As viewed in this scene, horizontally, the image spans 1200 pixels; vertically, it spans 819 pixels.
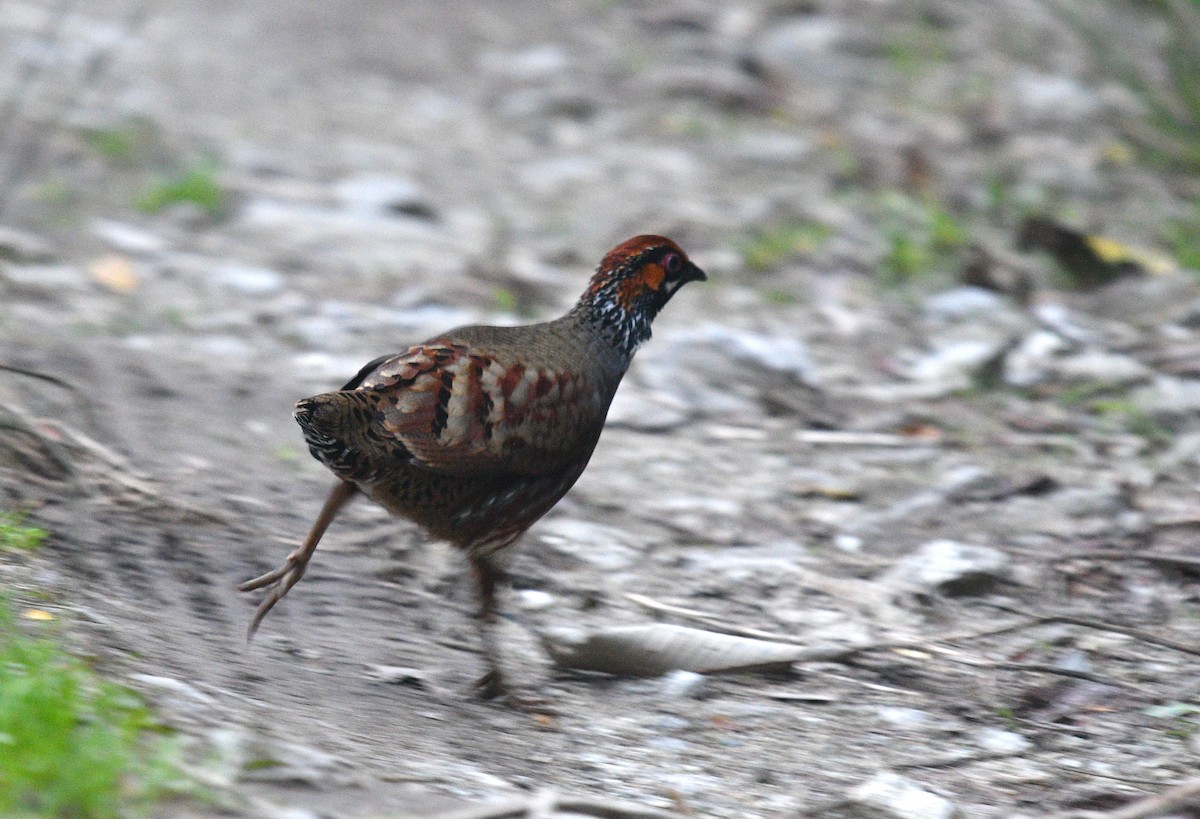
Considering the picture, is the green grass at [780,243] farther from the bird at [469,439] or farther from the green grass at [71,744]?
the green grass at [71,744]

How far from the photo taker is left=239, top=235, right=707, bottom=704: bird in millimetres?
3441

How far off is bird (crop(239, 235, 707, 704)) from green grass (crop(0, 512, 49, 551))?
1.65ft

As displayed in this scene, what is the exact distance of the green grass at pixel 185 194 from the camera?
21.9 ft

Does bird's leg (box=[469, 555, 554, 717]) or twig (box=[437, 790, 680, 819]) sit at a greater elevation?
bird's leg (box=[469, 555, 554, 717])

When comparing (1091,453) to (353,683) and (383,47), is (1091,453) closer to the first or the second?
(353,683)

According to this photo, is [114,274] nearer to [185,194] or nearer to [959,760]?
[185,194]

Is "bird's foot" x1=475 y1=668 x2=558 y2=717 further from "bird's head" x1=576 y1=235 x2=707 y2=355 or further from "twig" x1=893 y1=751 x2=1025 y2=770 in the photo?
"bird's head" x1=576 y1=235 x2=707 y2=355

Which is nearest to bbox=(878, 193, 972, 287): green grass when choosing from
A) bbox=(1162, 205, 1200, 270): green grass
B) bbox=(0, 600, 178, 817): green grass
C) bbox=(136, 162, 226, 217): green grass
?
bbox=(1162, 205, 1200, 270): green grass

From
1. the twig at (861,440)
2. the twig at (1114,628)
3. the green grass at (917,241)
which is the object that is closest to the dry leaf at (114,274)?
the twig at (861,440)

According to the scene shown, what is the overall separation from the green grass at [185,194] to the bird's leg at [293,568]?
334 cm

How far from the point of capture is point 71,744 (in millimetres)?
2416

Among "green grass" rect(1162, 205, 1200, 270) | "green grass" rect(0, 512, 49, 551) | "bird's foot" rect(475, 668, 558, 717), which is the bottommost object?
"bird's foot" rect(475, 668, 558, 717)

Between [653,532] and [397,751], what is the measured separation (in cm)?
176

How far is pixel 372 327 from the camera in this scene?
5836mm
